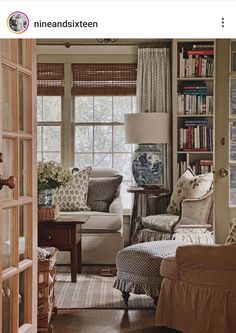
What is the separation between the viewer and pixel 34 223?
355cm

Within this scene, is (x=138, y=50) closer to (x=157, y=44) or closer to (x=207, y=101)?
(x=157, y=44)

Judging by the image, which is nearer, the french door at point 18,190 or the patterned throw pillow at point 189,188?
the french door at point 18,190

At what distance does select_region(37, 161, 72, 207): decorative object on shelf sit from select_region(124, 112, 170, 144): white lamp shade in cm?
153

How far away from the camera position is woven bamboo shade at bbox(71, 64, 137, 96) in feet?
25.4

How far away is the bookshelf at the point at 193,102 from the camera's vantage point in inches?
294

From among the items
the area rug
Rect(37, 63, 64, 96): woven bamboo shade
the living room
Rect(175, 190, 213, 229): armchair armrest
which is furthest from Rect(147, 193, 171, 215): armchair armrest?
Rect(37, 63, 64, 96): woven bamboo shade

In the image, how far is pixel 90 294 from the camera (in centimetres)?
550

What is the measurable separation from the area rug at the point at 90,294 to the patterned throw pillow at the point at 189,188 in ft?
3.56

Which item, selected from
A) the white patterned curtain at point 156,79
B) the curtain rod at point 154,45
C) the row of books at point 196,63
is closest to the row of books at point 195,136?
the white patterned curtain at point 156,79

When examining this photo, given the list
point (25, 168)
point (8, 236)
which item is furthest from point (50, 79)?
point (8, 236)

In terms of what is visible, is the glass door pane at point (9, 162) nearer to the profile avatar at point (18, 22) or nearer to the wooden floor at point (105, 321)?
the profile avatar at point (18, 22)

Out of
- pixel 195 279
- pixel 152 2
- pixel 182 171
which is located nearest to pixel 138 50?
pixel 182 171

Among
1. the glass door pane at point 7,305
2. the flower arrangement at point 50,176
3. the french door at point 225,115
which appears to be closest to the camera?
the glass door pane at point 7,305

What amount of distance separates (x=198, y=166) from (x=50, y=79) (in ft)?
6.50
